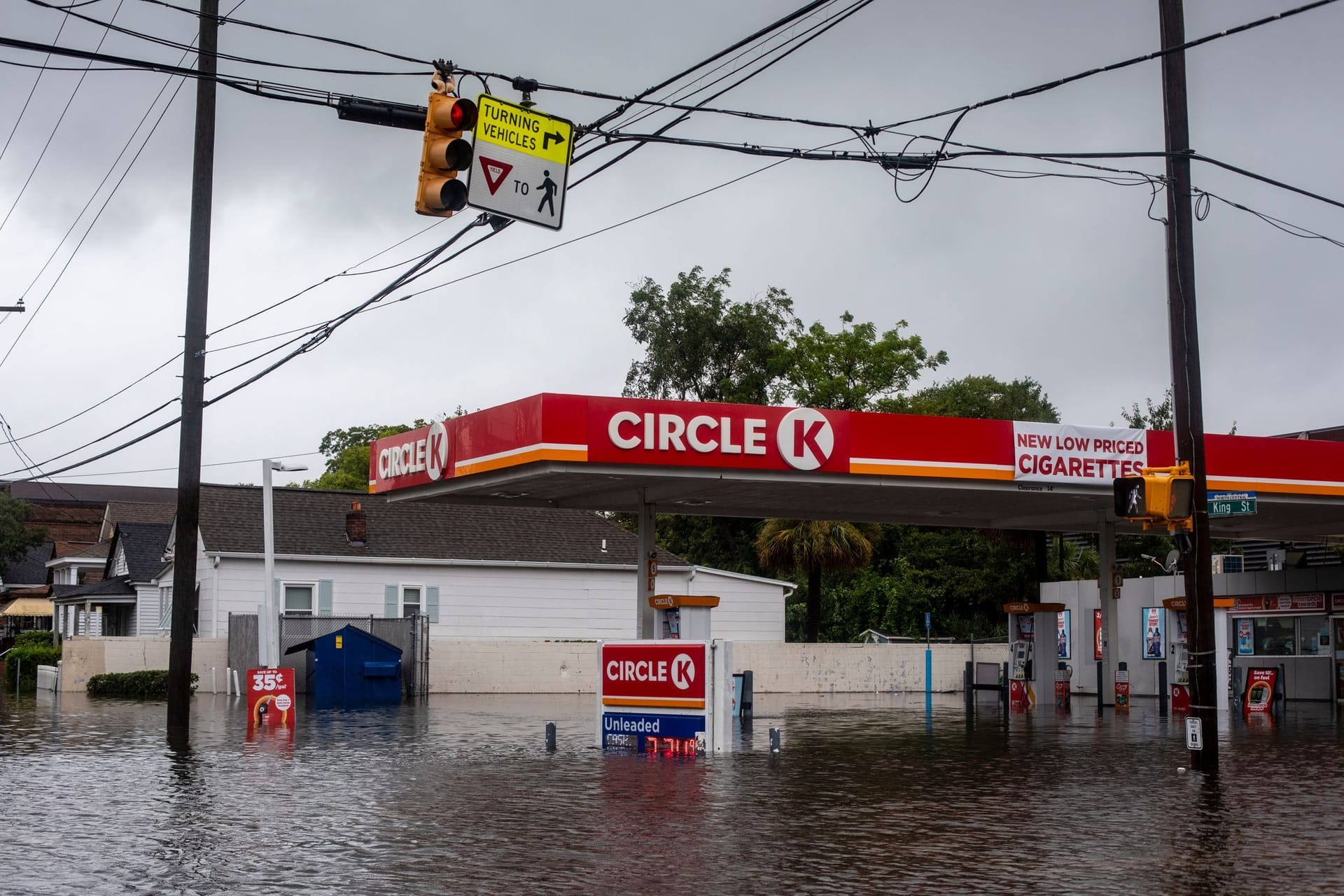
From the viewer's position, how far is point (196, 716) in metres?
27.2

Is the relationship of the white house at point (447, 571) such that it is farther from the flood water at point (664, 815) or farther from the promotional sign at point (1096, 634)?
the flood water at point (664, 815)

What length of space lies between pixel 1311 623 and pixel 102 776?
92.3ft

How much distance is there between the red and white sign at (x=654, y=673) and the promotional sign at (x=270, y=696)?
661cm

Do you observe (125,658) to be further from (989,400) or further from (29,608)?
(989,400)

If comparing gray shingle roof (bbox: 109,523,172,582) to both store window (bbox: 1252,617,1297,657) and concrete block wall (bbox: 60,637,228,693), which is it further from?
store window (bbox: 1252,617,1297,657)

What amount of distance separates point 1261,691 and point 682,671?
52.9ft

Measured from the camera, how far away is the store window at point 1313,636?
33.9 meters

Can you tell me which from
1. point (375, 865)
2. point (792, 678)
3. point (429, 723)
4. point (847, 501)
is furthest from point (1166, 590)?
point (375, 865)

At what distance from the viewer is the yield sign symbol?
43.0ft

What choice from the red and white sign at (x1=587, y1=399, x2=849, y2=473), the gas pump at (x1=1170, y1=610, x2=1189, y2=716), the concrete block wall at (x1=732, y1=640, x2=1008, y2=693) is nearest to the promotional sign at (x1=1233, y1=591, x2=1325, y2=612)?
the gas pump at (x1=1170, y1=610, x2=1189, y2=716)

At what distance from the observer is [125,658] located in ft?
124

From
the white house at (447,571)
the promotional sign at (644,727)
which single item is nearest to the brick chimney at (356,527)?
the white house at (447,571)

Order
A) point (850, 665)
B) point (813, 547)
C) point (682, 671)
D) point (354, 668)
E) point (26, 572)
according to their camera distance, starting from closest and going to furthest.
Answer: point (682, 671), point (354, 668), point (850, 665), point (813, 547), point (26, 572)

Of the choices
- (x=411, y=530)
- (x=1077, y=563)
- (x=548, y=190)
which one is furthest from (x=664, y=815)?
(x=1077, y=563)
